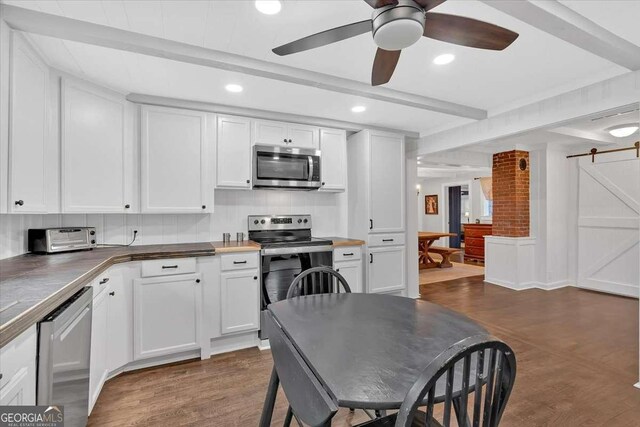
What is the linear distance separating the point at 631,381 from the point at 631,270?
3198 millimetres

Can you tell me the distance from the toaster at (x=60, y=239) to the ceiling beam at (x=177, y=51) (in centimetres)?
137

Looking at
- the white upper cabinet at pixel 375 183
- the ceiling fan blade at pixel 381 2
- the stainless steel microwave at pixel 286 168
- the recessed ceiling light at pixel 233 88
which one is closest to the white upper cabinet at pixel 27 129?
the recessed ceiling light at pixel 233 88

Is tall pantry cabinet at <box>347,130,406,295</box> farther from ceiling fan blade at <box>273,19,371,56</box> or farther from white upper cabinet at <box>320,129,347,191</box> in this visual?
ceiling fan blade at <box>273,19,371,56</box>

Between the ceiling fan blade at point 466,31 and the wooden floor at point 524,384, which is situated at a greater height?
the ceiling fan blade at point 466,31

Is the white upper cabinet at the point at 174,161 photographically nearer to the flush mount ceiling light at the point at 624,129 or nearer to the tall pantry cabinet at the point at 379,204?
the tall pantry cabinet at the point at 379,204

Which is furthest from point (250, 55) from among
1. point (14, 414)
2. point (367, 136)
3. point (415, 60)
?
point (14, 414)

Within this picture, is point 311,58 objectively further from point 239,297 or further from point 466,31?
point 239,297

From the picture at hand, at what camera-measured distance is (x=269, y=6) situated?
64.7 inches

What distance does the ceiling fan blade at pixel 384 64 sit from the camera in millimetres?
1672

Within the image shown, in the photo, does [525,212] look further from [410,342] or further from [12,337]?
[12,337]

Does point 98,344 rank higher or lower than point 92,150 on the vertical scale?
lower

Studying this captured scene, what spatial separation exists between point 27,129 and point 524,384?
12.4 feet

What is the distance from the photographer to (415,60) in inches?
89.1

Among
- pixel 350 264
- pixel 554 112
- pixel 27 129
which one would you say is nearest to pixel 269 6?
pixel 27 129
